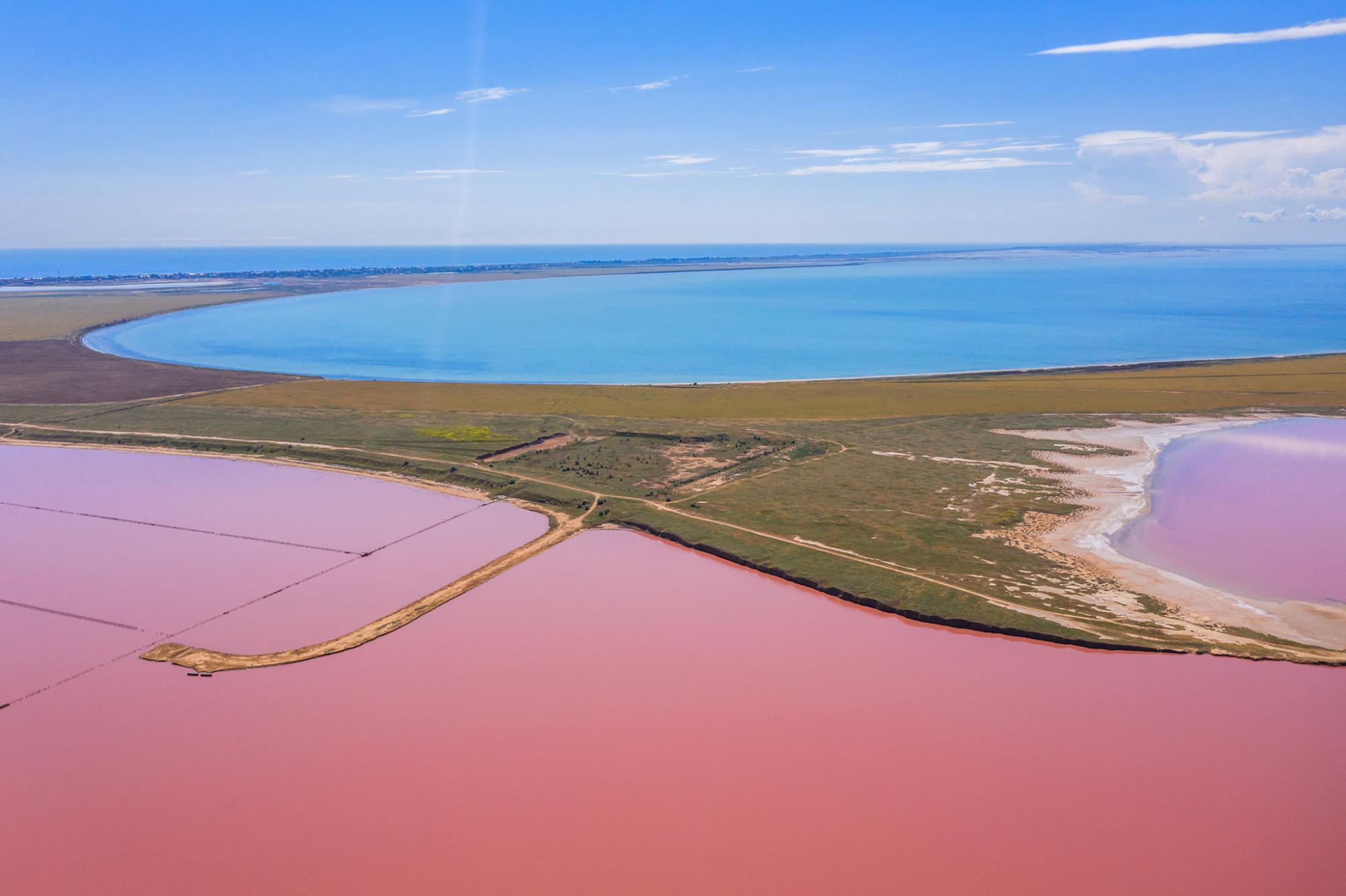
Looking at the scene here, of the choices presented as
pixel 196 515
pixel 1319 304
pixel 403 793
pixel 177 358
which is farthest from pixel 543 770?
pixel 1319 304

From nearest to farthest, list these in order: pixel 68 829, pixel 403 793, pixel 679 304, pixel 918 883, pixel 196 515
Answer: pixel 918 883, pixel 68 829, pixel 403 793, pixel 196 515, pixel 679 304

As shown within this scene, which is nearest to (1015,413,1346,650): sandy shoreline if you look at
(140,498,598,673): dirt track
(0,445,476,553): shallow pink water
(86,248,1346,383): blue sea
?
(140,498,598,673): dirt track

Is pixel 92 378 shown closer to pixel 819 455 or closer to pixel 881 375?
pixel 819 455

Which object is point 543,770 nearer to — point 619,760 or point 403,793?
point 619,760

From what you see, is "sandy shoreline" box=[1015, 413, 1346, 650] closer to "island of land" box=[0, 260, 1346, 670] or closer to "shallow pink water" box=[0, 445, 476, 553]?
"island of land" box=[0, 260, 1346, 670]

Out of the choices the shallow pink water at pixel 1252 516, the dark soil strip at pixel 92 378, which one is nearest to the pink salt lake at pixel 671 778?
the shallow pink water at pixel 1252 516

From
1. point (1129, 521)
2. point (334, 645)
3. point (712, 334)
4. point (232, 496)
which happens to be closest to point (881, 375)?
point (712, 334)
